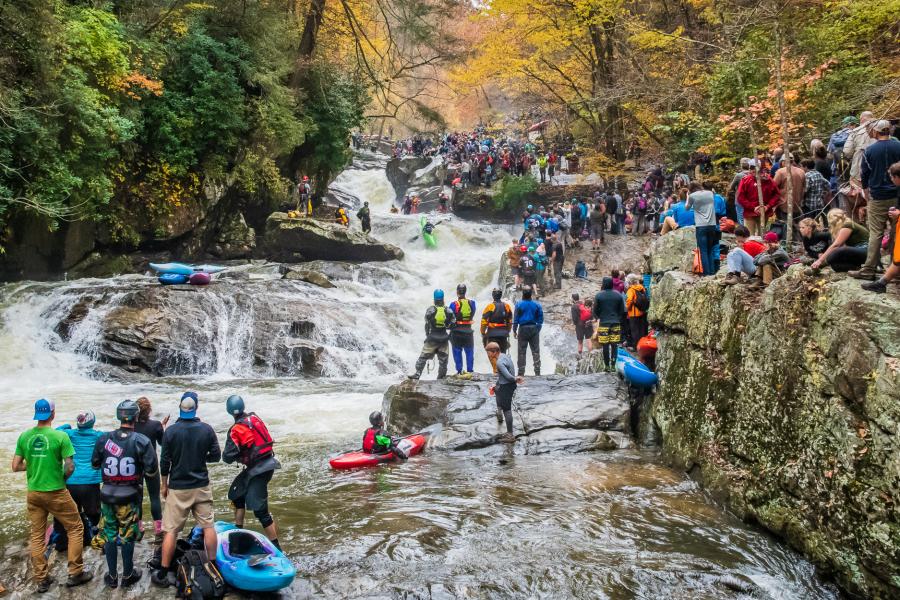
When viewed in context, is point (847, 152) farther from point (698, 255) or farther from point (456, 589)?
point (456, 589)

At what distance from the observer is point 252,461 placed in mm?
6004

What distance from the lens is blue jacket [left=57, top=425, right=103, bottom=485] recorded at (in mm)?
5922

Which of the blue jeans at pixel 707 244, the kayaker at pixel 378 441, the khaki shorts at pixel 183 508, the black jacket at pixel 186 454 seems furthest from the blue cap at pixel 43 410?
the blue jeans at pixel 707 244

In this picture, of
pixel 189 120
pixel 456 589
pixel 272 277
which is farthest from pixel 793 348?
pixel 189 120

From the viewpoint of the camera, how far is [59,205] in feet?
50.1

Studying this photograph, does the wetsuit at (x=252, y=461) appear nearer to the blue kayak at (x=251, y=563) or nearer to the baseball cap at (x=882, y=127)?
the blue kayak at (x=251, y=563)

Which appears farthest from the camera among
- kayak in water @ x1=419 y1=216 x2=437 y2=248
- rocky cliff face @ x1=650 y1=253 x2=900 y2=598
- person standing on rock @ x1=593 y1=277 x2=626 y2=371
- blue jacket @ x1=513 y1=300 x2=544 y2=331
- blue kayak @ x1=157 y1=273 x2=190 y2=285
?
kayak in water @ x1=419 y1=216 x2=437 y2=248

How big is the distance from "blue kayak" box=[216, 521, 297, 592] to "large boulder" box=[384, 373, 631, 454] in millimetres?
4524

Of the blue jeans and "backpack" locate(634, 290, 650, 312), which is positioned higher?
the blue jeans

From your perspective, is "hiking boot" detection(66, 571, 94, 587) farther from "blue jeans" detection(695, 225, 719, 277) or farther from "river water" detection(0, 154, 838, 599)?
"blue jeans" detection(695, 225, 719, 277)

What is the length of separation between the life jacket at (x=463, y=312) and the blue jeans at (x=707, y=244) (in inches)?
158

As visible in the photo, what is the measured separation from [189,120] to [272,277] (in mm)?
5469

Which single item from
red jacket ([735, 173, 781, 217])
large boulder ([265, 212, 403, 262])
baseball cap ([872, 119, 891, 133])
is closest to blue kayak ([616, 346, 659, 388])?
red jacket ([735, 173, 781, 217])

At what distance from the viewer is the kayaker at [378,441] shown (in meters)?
9.43
